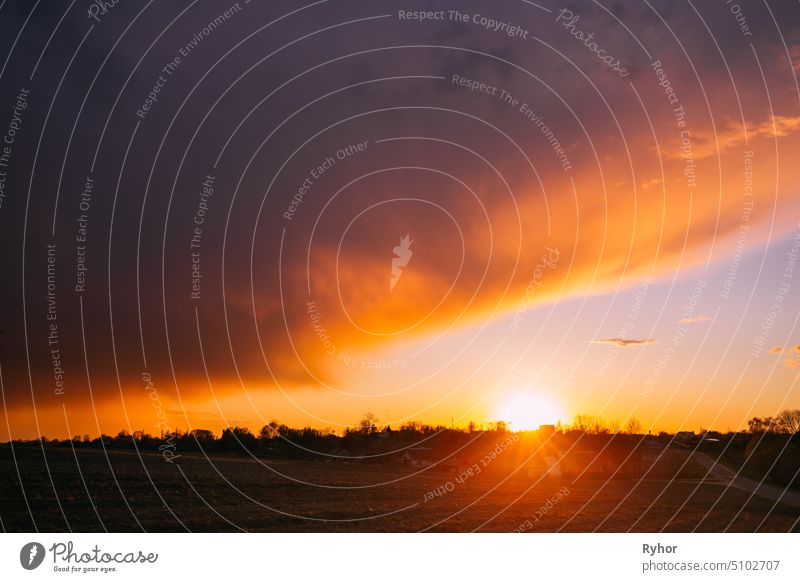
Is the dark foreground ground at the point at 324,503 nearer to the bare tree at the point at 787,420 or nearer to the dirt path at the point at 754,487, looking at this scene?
the dirt path at the point at 754,487

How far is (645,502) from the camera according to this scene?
189 ft

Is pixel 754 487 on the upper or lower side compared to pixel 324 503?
lower

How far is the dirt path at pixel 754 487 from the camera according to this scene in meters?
61.4

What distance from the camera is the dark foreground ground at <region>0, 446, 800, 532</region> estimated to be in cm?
3512

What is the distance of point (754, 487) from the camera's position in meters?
71.2

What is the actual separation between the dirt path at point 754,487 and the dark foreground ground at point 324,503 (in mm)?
2012

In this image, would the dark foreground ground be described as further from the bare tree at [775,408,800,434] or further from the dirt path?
the bare tree at [775,408,800,434]

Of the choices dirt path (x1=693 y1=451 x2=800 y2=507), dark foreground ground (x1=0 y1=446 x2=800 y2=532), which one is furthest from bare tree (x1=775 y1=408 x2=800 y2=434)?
dark foreground ground (x1=0 y1=446 x2=800 y2=532)

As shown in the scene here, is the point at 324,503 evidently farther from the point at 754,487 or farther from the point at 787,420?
the point at 787,420

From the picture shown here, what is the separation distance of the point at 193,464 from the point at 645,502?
45461mm

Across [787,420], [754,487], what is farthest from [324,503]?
[787,420]

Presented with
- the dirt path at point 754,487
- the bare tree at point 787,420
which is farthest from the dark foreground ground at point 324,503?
the bare tree at point 787,420

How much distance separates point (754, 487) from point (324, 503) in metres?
49.9

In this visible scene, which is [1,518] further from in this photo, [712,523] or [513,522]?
[712,523]
